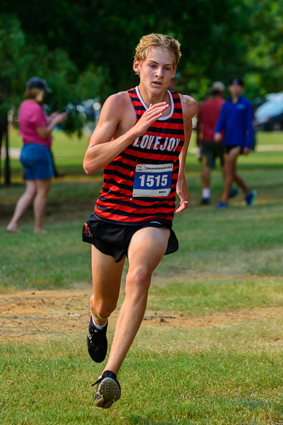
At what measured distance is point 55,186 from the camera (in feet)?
69.7

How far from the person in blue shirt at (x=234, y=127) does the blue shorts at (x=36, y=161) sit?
3.93 meters

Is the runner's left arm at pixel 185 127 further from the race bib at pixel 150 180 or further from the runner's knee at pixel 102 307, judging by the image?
the runner's knee at pixel 102 307

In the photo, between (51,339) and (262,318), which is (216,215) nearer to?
(262,318)

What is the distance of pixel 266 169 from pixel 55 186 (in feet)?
27.1

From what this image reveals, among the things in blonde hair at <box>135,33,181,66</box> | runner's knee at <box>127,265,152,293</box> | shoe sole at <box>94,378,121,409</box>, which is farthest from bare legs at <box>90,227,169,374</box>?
blonde hair at <box>135,33,181,66</box>

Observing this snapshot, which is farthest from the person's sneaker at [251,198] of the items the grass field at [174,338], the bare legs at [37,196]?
the bare legs at [37,196]

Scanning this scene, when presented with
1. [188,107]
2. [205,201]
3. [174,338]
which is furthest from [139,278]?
[205,201]

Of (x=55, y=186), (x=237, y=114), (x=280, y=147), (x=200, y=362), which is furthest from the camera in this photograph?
(x=280, y=147)

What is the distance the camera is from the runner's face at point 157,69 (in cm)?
451

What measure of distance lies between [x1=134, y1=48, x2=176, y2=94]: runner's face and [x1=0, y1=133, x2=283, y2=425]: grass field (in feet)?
5.77

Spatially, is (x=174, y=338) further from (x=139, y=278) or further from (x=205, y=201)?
(x=205, y=201)

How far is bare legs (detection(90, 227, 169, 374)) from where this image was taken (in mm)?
4188

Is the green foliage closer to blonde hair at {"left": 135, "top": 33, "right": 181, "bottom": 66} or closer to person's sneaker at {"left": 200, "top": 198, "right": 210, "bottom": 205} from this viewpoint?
person's sneaker at {"left": 200, "top": 198, "right": 210, "bottom": 205}

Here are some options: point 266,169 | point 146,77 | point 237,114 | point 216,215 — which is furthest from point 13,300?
point 266,169
